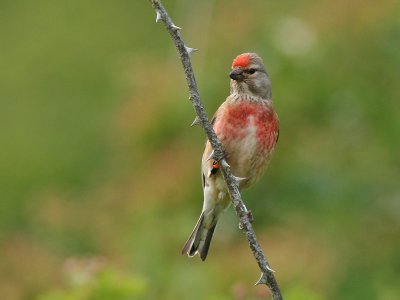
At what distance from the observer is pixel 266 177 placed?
10.3m

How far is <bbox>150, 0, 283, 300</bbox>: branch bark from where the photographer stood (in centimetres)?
539

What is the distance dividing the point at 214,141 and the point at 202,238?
6.10 feet

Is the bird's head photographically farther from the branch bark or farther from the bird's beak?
the branch bark

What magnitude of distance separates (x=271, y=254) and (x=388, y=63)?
6.65 ft

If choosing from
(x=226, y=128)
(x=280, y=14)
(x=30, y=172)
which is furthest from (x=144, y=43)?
(x=226, y=128)

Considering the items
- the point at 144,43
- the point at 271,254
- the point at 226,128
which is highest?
the point at 144,43

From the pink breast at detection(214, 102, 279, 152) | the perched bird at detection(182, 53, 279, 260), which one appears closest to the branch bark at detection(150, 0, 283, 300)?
the perched bird at detection(182, 53, 279, 260)

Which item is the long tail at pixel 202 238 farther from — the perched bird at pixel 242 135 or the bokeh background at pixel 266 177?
the bokeh background at pixel 266 177

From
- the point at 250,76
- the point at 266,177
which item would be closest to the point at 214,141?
the point at 250,76

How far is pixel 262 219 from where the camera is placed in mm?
10242

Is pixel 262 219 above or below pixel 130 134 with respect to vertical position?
below

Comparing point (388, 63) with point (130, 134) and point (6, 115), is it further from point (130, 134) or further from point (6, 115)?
point (6, 115)

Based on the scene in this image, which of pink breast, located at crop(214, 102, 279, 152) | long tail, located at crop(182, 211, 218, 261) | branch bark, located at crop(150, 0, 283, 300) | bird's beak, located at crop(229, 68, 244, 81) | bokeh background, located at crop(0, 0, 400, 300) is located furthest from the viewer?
bokeh background, located at crop(0, 0, 400, 300)

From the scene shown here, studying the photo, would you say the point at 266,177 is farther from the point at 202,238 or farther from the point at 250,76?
the point at 250,76
